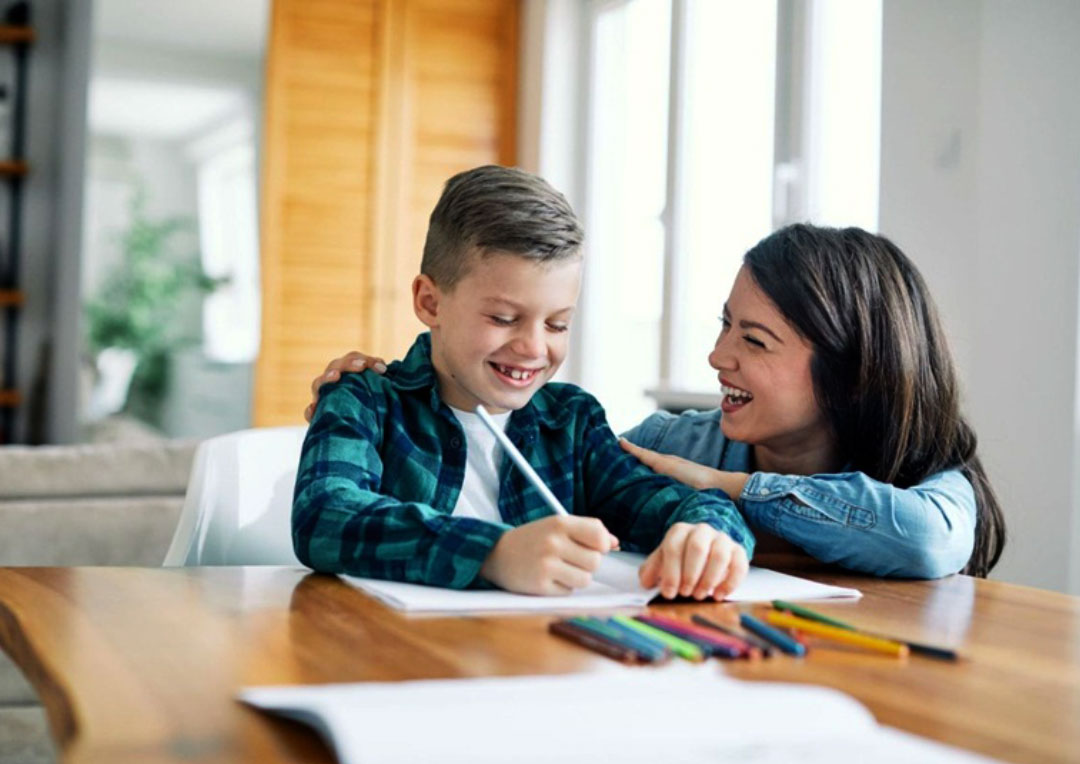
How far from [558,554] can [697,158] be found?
3.45 metres

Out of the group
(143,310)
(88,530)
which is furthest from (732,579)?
(143,310)

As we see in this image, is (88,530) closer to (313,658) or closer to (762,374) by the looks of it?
(762,374)

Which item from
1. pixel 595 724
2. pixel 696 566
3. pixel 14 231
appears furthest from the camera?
pixel 14 231

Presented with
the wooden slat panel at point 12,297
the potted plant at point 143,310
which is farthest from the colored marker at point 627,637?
the wooden slat panel at point 12,297

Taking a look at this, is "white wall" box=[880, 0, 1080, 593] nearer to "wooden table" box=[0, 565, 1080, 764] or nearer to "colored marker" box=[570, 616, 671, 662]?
"wooden table" box=[0, 565, 1080, 764]

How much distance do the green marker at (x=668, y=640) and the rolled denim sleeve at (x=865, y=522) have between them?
46cm

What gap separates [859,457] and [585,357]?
137 inches

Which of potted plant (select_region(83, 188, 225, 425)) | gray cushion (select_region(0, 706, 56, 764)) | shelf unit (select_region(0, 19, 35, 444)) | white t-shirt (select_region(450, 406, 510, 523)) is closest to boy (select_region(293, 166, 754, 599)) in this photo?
white t-shirt (select_region(450, 406, 510, 523))

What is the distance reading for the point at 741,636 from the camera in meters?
0.82

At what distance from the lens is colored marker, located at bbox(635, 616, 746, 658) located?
782 mm

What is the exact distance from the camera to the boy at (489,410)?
117 cm

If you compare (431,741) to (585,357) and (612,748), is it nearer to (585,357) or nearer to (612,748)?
(612,748)

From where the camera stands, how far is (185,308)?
539 cm

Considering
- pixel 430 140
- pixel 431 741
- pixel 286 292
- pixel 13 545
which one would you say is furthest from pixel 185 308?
pixel 431 741
